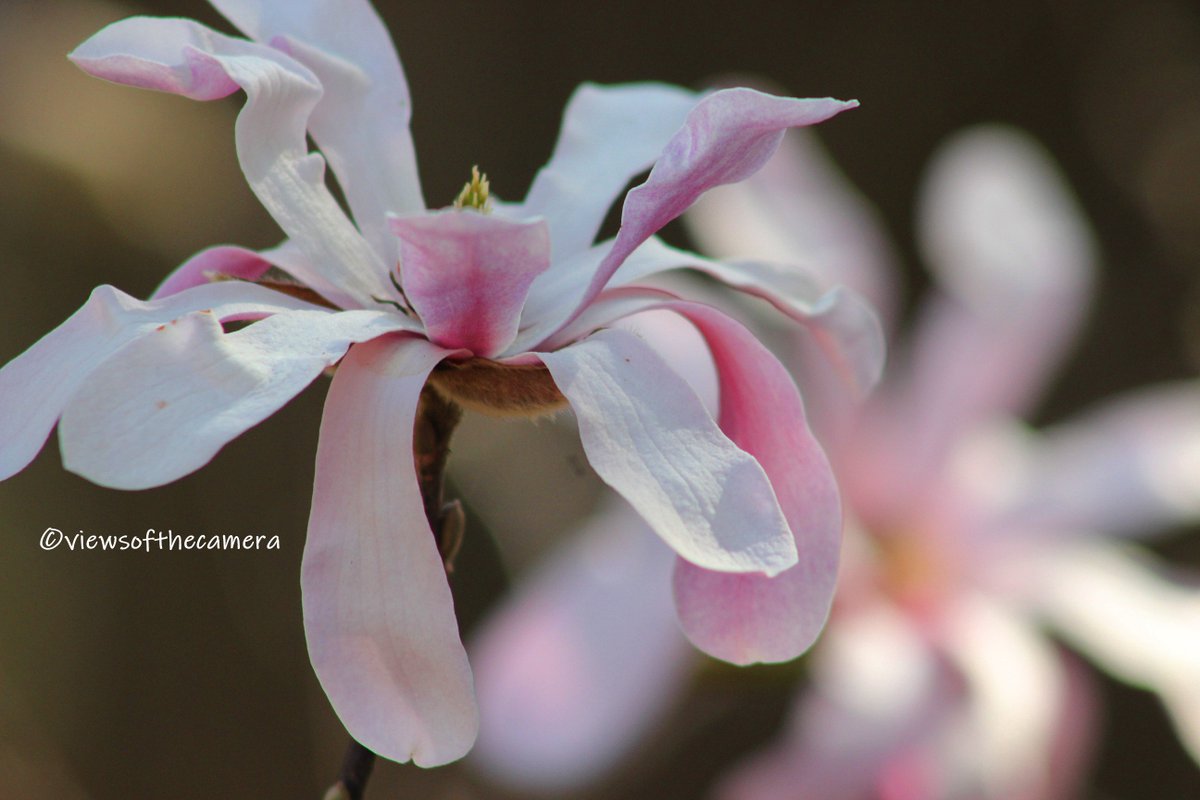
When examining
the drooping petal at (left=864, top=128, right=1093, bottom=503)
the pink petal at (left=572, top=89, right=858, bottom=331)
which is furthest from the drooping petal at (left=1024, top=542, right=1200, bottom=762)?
the pink petal at (left=572, top=89, right=858, bottom=331)

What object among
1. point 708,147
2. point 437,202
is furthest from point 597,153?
point 437,202

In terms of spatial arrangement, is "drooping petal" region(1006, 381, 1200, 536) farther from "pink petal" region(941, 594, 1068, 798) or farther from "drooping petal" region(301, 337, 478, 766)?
"drooping petal" region(301, 337, 478, 766)

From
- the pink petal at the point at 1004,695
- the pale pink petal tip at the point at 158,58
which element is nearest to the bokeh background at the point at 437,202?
the pink petal at the point at 1004,695

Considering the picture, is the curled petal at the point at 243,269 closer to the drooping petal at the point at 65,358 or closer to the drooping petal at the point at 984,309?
the drooping petal at the point at 65,358

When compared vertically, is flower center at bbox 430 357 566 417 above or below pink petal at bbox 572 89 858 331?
below

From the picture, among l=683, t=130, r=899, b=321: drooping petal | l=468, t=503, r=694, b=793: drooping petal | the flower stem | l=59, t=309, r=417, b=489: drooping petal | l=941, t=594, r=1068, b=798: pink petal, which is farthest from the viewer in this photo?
l=683, t=130, r=899, b=321: drooping petal

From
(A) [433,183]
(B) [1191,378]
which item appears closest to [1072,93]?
(B) [1191,378]
